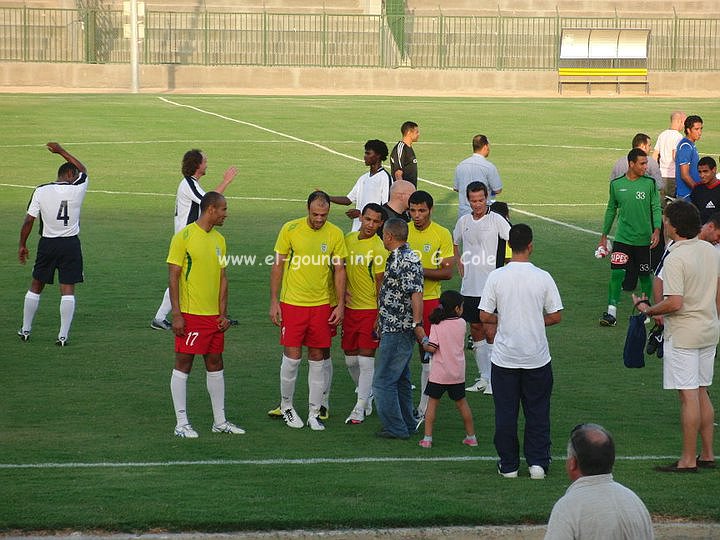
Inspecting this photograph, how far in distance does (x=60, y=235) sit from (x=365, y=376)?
16.4 feet

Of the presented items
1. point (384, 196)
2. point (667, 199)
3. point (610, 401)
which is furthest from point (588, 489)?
point (667, 199)

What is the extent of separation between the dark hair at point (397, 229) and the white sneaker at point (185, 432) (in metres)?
2.48

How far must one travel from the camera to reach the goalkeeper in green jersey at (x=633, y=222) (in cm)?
1588

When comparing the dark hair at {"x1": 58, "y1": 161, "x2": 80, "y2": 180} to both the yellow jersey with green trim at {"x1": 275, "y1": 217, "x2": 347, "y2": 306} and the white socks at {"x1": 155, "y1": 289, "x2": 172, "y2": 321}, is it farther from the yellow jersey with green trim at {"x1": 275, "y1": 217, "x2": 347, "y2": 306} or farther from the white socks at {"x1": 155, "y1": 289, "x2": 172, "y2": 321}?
the yellow jersey with green trim at {"x1": 275, "y1": 217, "x2": 347, "y2": 306}

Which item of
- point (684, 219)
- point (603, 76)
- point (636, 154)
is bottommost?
point (684, 219)

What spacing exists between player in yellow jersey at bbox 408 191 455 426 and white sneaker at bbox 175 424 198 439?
214 cm

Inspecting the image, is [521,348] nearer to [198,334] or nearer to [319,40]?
[198,334]

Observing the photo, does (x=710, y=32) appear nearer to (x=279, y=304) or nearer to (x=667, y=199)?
(x=667, y=199)

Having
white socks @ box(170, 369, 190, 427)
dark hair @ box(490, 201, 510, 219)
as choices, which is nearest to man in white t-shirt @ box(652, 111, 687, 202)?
dark hair @ box(490, 201, 510, 219)

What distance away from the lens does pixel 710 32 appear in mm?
60000

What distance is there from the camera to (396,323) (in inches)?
432

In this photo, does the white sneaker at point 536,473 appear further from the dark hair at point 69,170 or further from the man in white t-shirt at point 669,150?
the man in white t-shirt at point 669,150

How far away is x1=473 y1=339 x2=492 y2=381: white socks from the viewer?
12.8 meters

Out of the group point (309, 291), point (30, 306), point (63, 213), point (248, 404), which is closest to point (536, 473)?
point (309, 291)
